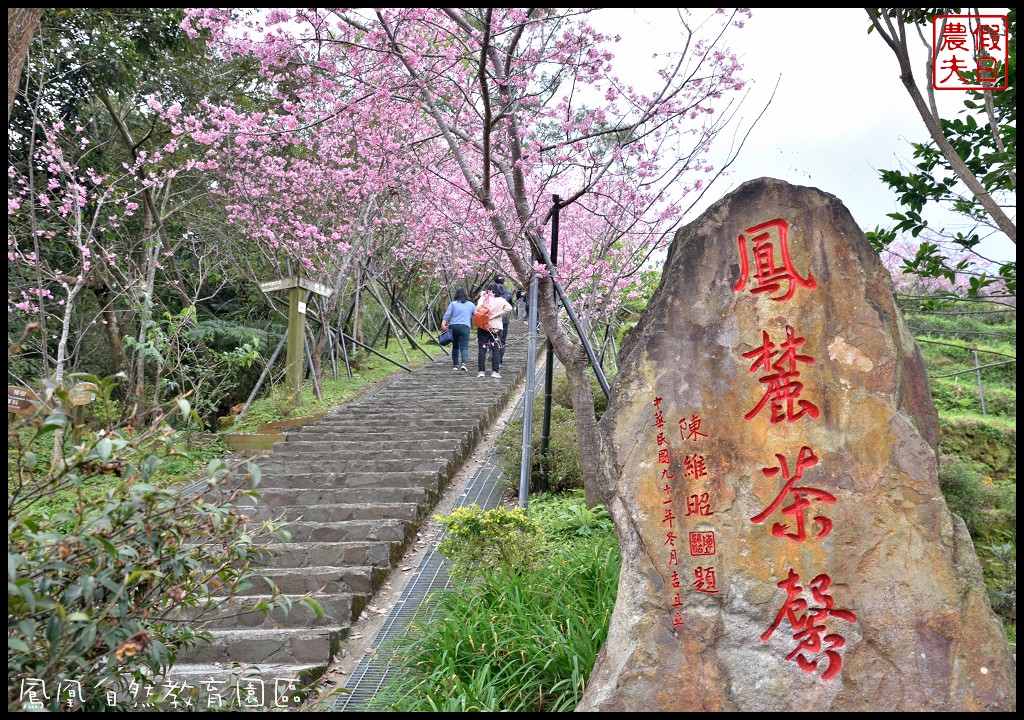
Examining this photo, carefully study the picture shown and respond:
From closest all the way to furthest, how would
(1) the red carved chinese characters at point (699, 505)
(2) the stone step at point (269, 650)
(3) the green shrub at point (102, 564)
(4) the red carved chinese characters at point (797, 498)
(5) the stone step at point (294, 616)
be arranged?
(3) the green shrub at point (102, 564) → (4) the red carved chinese characters at point (797, 498) → (1) the red carved chinese characters at point (699, 505) → (2) the stone step at point (269, 650) → (5) the stone step at point (294, 616)

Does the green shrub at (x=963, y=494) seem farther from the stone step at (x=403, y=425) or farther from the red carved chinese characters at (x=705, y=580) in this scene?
the stone step at (x=403, y=425)

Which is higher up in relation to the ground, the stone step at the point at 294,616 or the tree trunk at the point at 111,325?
the tree trunk at the point at 111,325

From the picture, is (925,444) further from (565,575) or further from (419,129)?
(419,129)

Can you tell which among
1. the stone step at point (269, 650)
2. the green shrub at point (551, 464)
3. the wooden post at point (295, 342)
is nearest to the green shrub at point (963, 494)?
the green shrub at point (551, 464)

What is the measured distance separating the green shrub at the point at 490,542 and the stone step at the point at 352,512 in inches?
58.1

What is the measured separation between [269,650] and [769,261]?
11.9 ft

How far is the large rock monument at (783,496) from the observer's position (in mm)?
3008

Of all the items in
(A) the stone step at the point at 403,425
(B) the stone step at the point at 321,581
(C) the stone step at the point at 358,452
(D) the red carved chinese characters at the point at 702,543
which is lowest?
(B) the stone step at the point at 321,581

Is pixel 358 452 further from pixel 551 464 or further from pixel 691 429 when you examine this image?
pixel 691 429

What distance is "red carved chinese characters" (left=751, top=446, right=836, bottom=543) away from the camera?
3158mm

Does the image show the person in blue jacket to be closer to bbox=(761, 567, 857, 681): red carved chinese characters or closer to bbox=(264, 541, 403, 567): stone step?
bbox=(264, 541, 403, 567): stone step

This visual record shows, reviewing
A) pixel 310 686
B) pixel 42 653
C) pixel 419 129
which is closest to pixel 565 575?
pixel 310 686

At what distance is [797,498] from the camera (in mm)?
3189

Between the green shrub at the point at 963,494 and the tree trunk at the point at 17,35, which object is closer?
the tree trunk at the point at 17,35
